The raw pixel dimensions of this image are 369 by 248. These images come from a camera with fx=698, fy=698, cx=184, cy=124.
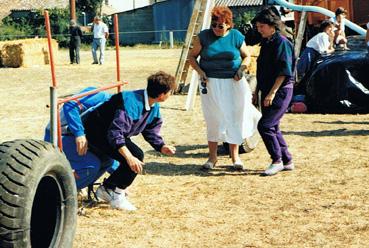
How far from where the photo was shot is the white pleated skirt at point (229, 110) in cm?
680

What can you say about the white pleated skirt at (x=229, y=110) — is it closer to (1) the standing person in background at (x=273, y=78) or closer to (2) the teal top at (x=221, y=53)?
(2) the teal top at (x=221, y=53)

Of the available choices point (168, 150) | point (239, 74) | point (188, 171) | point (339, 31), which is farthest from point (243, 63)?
point (339, 31)

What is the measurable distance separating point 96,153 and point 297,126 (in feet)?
15.7

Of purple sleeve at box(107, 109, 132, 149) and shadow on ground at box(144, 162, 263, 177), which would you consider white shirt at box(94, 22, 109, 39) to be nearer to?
shadow on ground at box(144, 162, 263, 177)

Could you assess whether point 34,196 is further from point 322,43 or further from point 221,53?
point 322,43

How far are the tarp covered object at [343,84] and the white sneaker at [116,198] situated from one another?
19.3 ft

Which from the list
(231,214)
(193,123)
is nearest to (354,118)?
(193,123)

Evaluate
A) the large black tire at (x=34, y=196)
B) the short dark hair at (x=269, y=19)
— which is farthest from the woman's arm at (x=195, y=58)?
the large black tire at (x=34, y=196)

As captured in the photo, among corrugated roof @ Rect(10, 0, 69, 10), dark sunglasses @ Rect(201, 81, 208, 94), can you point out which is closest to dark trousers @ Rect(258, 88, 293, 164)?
dark sunglasses @ Rect(201, 81, 208, 94)

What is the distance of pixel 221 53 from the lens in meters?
6.73

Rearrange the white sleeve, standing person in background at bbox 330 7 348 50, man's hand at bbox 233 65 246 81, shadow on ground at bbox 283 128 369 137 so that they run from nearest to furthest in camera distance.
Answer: man's hand at bbox 233 65 246 81
shadow on ground at bbox 283 128 369 137
the white sleeve
standing person in background at bbox 330 7 348 50

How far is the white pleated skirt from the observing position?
6.80m

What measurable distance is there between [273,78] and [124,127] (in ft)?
6.41

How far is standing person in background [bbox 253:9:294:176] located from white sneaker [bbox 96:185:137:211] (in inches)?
65.3
